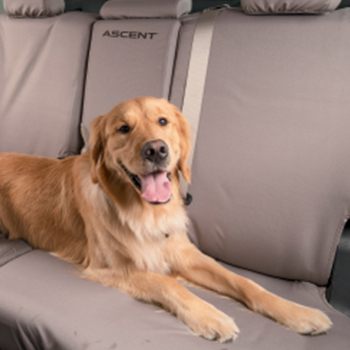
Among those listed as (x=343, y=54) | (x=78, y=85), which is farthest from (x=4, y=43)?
(x=343, y=54)

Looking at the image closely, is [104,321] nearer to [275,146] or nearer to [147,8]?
[275,146]

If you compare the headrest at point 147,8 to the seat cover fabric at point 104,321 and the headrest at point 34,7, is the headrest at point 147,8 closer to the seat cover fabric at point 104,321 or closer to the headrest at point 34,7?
the headrest at point 34,7

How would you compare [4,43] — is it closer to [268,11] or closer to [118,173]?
[118,173]

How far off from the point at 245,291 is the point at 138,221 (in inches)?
21.7

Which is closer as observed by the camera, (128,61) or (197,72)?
(197,72)

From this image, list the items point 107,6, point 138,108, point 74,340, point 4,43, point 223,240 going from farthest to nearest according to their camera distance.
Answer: point 4,43 → point 107,6 → point 223,240 → point 138,108 → point 74,340

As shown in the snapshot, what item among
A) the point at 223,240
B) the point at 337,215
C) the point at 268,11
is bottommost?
the point at 223,240

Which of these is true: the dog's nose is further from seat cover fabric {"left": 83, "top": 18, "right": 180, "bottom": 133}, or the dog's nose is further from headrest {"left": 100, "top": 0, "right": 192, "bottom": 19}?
headrest {"left": 100, "top": 0, "right": 192, "bottom": 19}

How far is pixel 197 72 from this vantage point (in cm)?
178

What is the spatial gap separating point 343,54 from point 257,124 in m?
0.46

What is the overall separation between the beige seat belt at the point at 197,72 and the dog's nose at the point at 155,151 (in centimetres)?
47

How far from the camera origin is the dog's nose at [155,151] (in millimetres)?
1272

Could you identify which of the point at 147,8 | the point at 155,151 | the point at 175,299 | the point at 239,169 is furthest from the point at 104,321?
the point at 147,8

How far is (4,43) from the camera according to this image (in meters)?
2.49
